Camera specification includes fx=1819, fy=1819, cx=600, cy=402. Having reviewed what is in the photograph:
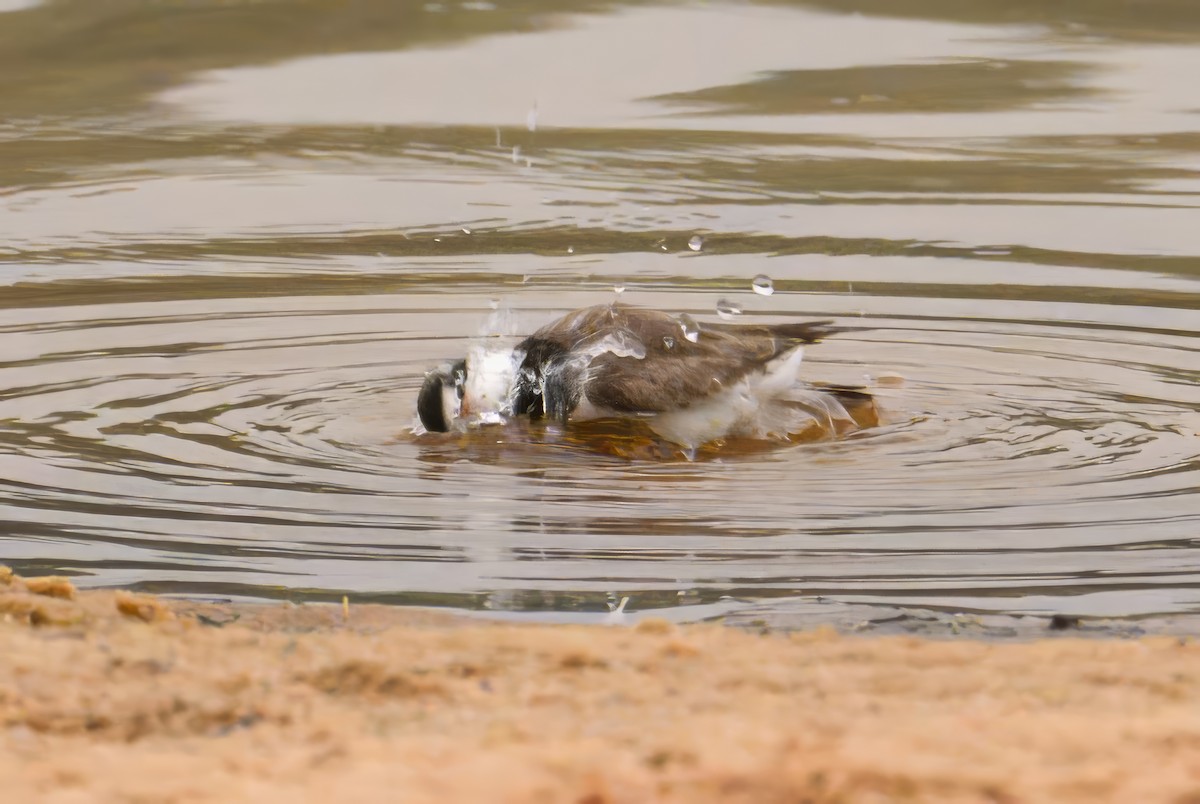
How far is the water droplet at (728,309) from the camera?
10027 mm

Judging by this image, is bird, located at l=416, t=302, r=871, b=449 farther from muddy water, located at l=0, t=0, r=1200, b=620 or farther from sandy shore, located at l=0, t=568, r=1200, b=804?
sandy shore, located at l=0, t=568, r=1200, b=804

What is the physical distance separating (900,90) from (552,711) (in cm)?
1328

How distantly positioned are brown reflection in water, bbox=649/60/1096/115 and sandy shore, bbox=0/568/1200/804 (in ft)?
37.7

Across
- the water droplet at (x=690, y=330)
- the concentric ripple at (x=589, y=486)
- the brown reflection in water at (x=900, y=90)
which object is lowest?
the concentric ripple at (x=589, y=486)

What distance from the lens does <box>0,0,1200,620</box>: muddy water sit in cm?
607

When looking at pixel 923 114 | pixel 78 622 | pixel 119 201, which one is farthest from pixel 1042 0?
pixel 78 622

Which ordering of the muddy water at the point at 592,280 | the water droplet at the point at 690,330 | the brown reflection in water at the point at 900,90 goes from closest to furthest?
the muddy water at the point at 592,280, the water droplet at the point at 690,330, the brown reflection in water at the point at 900,90

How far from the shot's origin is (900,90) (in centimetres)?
1650

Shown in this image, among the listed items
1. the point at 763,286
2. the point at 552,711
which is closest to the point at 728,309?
the point at 763,286

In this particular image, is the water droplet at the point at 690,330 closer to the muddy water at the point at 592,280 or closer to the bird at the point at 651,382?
the bird at the point at 651,382

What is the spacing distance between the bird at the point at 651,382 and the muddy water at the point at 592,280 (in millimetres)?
233

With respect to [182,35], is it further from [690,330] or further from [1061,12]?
[690,330]

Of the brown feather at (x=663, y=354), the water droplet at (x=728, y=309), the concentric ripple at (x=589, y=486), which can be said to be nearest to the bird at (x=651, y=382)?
the brown feather at (x=663, y=354)

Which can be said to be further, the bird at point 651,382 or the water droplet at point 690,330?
the water droplet at point 690,330
